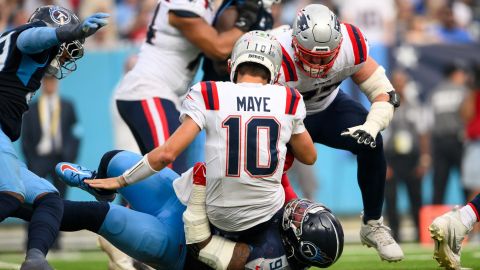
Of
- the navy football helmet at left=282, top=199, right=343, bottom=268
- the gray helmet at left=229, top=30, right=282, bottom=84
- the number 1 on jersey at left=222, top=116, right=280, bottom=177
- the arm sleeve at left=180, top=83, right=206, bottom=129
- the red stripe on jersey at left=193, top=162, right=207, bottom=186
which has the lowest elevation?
the navy football helmet at left=282, top=199, right=343, bottom=268

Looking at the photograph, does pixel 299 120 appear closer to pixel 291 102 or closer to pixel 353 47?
pixel 291 102

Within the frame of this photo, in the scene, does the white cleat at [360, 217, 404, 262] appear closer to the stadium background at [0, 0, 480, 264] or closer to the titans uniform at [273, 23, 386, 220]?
the titans uniform at [273, 23, 386, 220]

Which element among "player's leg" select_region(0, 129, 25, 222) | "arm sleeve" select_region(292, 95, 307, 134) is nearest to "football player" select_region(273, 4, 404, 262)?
"arm sleeve" select_region(292, 95, 307, 134)

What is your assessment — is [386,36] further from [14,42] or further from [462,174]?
[14,42]

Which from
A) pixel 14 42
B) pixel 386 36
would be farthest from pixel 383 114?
pixel 386 36

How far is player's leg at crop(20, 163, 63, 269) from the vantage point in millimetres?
4926

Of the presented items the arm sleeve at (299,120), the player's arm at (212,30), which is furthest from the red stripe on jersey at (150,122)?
the arm sleeve at (299,120)

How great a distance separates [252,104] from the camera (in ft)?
16.9

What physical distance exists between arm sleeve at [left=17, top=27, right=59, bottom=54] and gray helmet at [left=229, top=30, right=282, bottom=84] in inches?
37.4

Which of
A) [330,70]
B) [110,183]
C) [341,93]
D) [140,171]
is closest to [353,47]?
[330,70]

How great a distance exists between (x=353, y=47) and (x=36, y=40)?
1.90 metres

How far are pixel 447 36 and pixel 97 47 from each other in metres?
4.41

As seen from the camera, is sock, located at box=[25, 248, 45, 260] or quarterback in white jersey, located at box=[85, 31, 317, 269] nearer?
sock, located at box=[25, 248, 45, 260]

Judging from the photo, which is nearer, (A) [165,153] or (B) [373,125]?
(A) [165,153]
